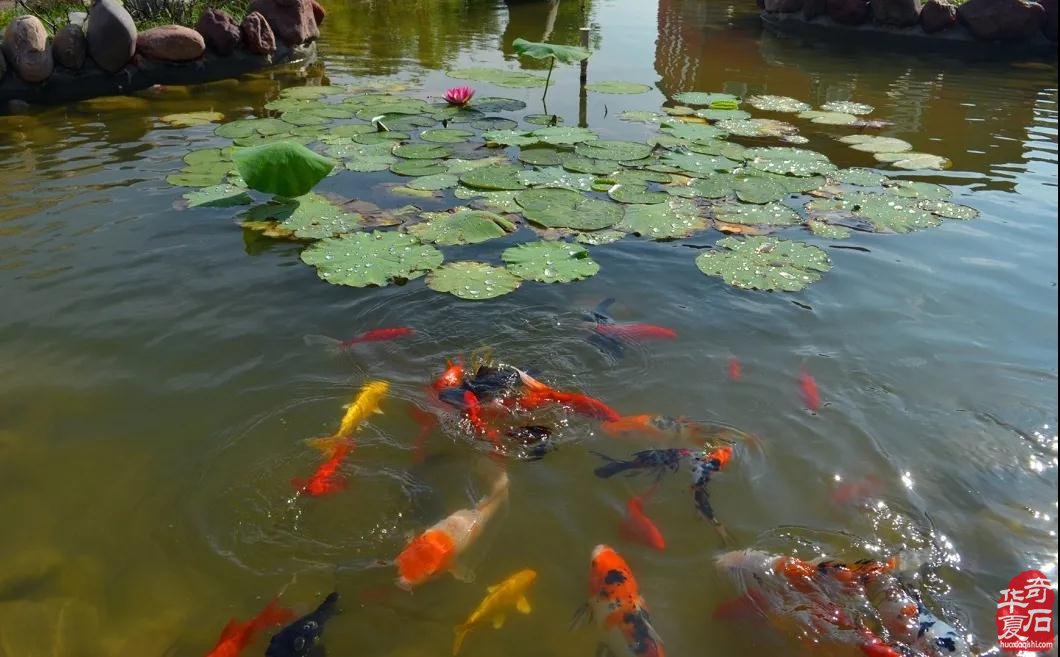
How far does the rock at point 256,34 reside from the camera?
391 inches

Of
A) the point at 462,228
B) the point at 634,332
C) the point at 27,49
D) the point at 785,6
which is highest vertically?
the point at 785,6

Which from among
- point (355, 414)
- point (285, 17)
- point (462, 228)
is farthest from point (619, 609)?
point (285, 17)

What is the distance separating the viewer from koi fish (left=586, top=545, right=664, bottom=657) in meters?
2.37

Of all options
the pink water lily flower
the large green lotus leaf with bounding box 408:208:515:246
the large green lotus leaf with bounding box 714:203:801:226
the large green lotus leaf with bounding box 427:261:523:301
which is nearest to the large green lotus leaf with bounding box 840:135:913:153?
the large green lotus leaf with bounding box 714:203:801:226

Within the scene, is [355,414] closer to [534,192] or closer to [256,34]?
[534,192]

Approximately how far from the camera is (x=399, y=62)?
37.3ft

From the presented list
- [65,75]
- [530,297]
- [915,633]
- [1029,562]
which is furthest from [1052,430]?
[65,75]

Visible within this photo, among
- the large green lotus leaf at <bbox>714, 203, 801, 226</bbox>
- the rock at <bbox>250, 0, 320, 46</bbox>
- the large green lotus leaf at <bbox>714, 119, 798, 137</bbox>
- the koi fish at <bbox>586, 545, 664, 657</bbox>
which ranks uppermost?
the rock at <bbox>250, 0, 320, 46</bbox>

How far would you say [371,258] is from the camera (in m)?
4.77

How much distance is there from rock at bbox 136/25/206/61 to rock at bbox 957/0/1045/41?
37.3 ft

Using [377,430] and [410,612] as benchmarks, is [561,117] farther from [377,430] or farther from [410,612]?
[410,612]

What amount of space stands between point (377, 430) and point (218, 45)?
8.39m

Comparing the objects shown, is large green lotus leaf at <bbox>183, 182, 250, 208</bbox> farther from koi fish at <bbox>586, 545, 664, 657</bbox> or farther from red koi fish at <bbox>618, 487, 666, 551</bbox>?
koi fish at <bbox>586, 545, 664, 657</bbox>

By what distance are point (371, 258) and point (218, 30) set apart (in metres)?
6.78
